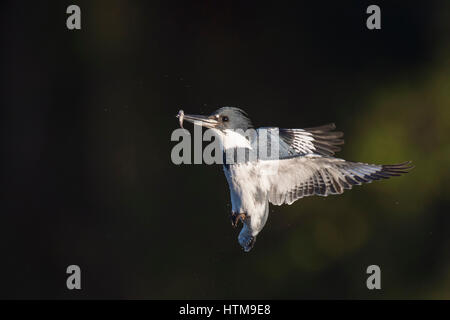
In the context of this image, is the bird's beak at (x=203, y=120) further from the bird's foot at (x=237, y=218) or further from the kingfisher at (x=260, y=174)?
the bird's foot at (x=237, y=218)

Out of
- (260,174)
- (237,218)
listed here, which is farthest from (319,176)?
(237,218)

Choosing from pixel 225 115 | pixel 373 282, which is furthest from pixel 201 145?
pixel 373 282

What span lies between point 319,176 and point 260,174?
6.7 inches

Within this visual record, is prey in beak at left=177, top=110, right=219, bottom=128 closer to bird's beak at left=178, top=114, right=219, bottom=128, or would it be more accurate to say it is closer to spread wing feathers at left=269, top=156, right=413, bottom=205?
bird's beak at left=178, top=114, right=219, bottom=128

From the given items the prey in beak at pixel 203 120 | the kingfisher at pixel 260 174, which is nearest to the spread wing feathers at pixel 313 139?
the kingfisher at pixel 260 174

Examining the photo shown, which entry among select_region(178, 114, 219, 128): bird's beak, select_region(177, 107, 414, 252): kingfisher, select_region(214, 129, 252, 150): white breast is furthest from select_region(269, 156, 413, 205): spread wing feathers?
select_region(178, 114, 219, 128): bird's beak

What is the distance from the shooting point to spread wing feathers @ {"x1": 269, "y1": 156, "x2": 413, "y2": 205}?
1.57 m

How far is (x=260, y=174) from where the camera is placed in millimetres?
1636

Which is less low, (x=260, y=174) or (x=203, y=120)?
(x=203, y=120)

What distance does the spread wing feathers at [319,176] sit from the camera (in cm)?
157

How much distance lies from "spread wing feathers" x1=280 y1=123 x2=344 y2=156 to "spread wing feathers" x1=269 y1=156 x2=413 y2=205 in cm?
23

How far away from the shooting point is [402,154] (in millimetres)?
2924

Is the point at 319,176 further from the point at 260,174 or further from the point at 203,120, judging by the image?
the point at 203,120

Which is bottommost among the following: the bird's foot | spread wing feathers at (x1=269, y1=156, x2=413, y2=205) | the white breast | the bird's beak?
the bird's foot
